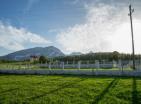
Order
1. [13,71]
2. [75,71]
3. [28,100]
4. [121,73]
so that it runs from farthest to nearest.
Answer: [13,71], [75,71], [121,73], [28,100]

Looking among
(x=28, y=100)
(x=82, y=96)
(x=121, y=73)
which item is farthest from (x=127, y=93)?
(x=121, y=73)

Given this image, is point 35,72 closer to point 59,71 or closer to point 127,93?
point 59,71

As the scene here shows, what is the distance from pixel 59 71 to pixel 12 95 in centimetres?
1350

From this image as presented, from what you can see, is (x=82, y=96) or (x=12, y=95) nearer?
(x=82, y=96)

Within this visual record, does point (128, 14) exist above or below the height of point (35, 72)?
above

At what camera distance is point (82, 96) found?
11031 millimetres

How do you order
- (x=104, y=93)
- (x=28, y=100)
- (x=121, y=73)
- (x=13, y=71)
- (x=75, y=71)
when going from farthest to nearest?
(x=13, y=71), (x=75, y=71), (x=121, y=73), (x=104, y=93), (x=28, y=100)

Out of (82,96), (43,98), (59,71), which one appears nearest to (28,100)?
(43,98)

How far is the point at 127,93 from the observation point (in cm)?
1129

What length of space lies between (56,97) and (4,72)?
72.8 ft

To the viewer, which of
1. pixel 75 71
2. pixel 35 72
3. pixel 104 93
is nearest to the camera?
pixel 104 93

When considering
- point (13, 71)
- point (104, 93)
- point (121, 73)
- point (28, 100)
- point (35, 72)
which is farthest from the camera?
point (13, 71)

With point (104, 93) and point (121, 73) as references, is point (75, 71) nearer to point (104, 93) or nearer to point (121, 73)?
point (121, 73)

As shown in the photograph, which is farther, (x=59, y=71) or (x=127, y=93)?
(x=59, y=71)
